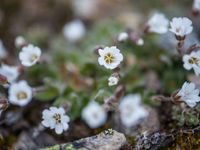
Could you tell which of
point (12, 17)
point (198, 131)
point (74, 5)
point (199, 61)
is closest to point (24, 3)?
point (12, 17)

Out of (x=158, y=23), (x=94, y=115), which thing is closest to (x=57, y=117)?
(x=94, y=115)

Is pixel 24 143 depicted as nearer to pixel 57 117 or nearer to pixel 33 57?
pixel 57 117

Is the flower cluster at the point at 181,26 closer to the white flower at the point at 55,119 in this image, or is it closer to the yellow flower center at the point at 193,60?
the yellow flower center at the point at 193,60

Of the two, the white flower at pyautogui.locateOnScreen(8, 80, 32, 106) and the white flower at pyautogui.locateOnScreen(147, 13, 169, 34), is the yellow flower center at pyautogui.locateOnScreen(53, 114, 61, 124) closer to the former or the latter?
the white flower at pyautogui.locateOnScreen(8, 80, 32, 106)

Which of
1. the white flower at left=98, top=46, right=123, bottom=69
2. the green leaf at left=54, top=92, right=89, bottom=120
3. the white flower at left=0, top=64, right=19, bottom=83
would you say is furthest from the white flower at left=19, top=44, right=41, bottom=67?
the white flower at left=98, top=46, right=123, bottom=69

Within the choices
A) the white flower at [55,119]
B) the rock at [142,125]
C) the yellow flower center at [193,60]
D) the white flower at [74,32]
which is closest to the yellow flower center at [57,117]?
the white flower at [55,119]
